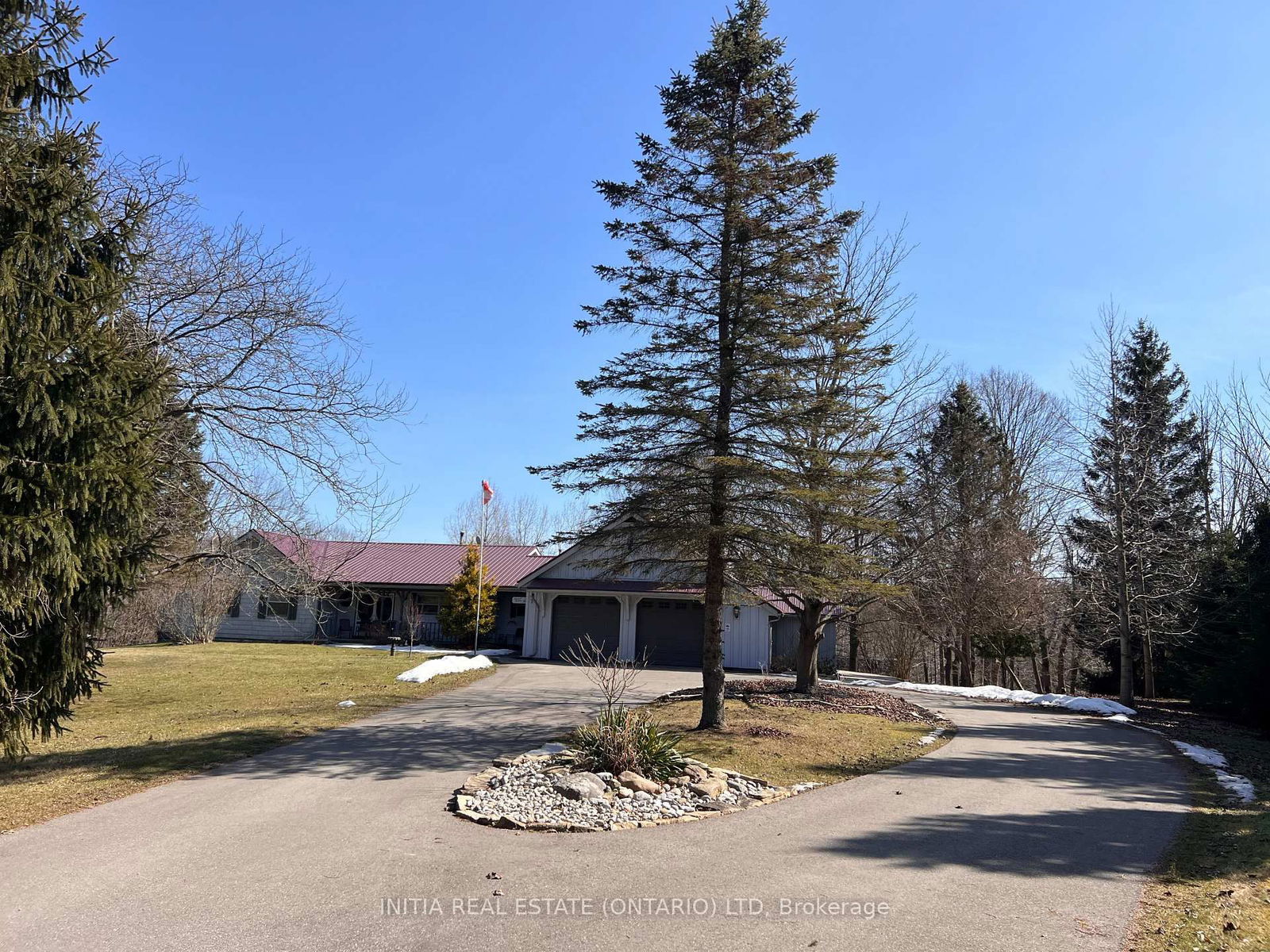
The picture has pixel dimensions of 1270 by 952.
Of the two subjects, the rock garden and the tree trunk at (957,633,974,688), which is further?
the tree trunk at (957,633,974,688)

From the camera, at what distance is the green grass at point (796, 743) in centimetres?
1051

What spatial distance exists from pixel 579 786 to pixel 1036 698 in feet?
59.5

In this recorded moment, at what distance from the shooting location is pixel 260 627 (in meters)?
34.1

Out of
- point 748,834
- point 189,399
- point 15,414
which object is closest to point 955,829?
point 748,834

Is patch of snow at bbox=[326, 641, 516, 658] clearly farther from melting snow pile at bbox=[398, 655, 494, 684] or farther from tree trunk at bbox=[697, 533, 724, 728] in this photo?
tree trunk at bbox=[697, 533, 724, 728]

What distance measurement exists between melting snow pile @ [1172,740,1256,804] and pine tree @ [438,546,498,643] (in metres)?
21.7

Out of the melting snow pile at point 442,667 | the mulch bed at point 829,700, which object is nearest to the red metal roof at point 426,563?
the melting snow pile at point 442,667

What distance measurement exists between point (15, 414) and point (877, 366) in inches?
531

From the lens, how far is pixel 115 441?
7355mm

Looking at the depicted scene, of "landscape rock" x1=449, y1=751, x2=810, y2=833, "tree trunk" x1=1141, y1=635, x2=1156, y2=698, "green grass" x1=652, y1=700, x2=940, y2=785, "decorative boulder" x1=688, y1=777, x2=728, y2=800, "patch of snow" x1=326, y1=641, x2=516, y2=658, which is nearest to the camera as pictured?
"landscape rock" x1=449, y1=751, x2=810, y2=833

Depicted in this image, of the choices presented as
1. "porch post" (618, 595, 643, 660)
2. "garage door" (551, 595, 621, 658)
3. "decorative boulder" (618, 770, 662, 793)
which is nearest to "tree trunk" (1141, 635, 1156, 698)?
"porch post" (618, 595, 643, 660)

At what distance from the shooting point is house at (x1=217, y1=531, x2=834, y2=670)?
27.6 m

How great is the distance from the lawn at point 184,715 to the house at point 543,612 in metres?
1.89

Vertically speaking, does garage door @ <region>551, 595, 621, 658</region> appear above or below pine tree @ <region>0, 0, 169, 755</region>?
below
